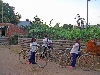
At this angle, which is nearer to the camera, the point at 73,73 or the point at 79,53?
the point at 73,73

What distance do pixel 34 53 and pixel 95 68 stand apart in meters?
3.04

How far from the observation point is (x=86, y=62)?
1097 cm

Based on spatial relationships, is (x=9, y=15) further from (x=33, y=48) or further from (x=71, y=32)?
(x=33, y=48)

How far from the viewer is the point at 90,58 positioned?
1095cm

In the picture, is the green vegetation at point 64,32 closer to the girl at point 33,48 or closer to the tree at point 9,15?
the girl at point 33,48

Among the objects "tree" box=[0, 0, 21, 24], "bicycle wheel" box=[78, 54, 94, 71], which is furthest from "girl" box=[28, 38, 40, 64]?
"tree" box=[0, 0, 21, 24]

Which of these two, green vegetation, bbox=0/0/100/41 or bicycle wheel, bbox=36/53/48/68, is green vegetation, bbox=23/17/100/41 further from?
bicycle wheel, bbox=36/53/48/68

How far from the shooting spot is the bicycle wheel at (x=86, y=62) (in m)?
10.9

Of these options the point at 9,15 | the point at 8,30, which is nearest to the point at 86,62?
the point at 8,30

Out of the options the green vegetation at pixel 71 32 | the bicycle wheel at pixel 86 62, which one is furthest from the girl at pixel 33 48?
the green vegetation at pixel 71 32

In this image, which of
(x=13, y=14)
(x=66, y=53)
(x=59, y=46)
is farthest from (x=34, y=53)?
(x=13, y=14)

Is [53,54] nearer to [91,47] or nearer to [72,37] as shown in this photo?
[91,47]

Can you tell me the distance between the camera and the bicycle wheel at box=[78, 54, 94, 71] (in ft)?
35.9

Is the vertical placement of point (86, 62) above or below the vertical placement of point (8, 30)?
below
